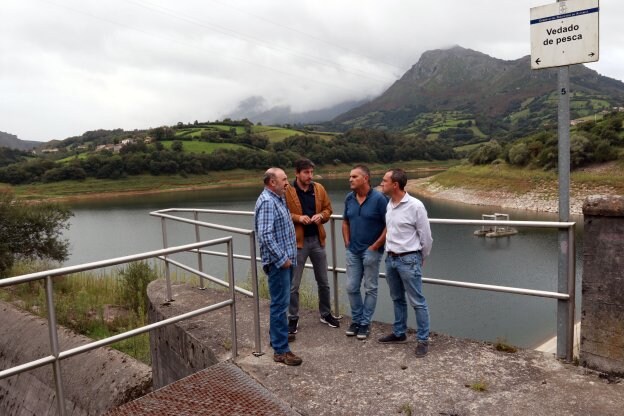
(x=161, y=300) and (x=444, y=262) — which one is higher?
(x=161, y=300)

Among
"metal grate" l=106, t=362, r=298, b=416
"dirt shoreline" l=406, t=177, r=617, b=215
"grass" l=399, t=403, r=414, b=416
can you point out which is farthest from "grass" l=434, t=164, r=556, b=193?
"metal grate" l=106, t=362, r=298, b=416

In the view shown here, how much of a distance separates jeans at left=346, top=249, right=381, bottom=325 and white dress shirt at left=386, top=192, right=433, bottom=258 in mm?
323

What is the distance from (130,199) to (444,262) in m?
49.4

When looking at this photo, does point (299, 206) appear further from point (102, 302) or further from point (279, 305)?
point (102, 302)

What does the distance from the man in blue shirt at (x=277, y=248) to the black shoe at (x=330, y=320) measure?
2.95 feet

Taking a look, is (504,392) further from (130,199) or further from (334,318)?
(130,199)

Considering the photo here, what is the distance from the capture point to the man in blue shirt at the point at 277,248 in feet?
12.6

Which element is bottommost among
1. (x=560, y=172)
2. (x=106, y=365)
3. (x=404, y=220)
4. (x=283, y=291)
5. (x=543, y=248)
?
(x=543, y=248)

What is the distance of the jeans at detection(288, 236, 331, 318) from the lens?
4.60 metres

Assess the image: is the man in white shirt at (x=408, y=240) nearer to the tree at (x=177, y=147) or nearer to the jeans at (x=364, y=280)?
the jeans at (x=364, y=280)

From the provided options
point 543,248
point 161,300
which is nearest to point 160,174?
point 543,248

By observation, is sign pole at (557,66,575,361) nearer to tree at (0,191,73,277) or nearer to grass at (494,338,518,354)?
grass at (494,338,518,354)

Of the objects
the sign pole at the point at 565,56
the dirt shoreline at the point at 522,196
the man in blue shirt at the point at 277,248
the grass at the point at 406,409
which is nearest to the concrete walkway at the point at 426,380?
the grass at the point at 406,409

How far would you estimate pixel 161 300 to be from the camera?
5.92m
